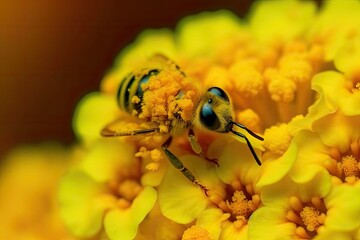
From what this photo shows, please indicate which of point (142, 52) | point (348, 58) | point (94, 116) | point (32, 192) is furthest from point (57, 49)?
point (348, 58)

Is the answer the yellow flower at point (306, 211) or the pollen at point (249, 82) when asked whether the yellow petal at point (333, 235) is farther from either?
the pollen at point (249, 82)

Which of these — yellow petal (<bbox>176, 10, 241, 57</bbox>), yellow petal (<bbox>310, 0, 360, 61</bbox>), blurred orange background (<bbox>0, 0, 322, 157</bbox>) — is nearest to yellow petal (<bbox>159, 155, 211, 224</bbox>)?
yellow petal (<bbox>310, 0, 360, 61</bbox>)

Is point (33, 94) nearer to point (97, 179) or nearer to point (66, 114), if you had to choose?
point (66, 114)

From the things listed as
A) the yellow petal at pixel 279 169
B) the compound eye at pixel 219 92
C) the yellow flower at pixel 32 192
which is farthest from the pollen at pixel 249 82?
the yellow flower at pixel 32 192

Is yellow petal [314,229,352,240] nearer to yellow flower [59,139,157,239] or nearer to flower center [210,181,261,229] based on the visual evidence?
flower center [210,181,261,229]

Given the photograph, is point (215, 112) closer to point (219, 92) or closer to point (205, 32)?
point (219, 92)

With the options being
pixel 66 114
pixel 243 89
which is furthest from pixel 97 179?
pixel 66 114
